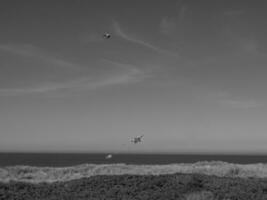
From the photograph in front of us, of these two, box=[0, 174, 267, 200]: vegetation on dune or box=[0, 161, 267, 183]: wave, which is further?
box=[0, 161, 267, 183]: wave

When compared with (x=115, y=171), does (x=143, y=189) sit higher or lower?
lower

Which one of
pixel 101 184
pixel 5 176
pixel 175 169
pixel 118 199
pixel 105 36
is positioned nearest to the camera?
pixel 118 199

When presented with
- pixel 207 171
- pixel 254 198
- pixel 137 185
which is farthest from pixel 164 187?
pixel 207 171

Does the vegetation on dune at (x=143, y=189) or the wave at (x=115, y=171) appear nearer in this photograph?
the vegetation on dune at (x=143, y=189)

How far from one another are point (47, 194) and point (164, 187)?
765cm

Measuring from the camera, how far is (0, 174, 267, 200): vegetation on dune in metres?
25.0

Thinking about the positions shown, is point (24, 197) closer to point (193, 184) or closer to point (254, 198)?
point (193, 184)

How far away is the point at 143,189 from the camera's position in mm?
27234

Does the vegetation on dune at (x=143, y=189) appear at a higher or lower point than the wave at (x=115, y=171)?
lower

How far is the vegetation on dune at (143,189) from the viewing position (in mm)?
25031

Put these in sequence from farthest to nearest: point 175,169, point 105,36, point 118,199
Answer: point 175,169 → point 105,36 → point 118,199

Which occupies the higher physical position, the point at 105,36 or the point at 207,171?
the point at 105,36

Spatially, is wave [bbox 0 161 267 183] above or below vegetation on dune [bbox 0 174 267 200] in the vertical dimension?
above

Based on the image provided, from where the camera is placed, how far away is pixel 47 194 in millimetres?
26703
